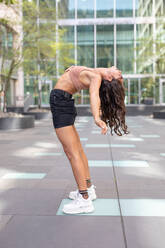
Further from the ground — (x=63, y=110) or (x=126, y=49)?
(x=126, y=49)

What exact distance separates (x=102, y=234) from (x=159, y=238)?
466mm

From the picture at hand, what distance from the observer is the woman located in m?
3.07

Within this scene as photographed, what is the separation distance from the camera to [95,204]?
3.51 metres

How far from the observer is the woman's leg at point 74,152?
10.9ft

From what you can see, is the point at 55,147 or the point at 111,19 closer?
the point at 55,147

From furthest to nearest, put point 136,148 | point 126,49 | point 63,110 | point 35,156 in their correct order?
point 126,49 < point 136,148 < point 35,156 < point 63,110

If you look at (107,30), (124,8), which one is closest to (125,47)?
(107,30)

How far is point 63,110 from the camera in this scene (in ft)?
10.8

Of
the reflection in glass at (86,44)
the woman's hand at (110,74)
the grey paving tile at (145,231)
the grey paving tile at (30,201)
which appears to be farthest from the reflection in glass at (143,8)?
the grey paving tile at (145,231)

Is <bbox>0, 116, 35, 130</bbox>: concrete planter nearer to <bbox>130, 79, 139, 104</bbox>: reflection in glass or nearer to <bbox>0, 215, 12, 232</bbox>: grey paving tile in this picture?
<bbox>0, 215, 12, 232</bbox>: grey paving tile

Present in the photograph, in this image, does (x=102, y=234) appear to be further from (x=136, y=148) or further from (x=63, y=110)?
(x=136, y=148)

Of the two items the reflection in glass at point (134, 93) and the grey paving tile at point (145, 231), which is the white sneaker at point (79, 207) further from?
the reflection in glass at point (134, 93)

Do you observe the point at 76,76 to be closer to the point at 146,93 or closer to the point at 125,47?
the point at 146,93

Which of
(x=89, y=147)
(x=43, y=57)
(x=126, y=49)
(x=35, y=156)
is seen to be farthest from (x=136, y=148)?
(x=126, y=49)
